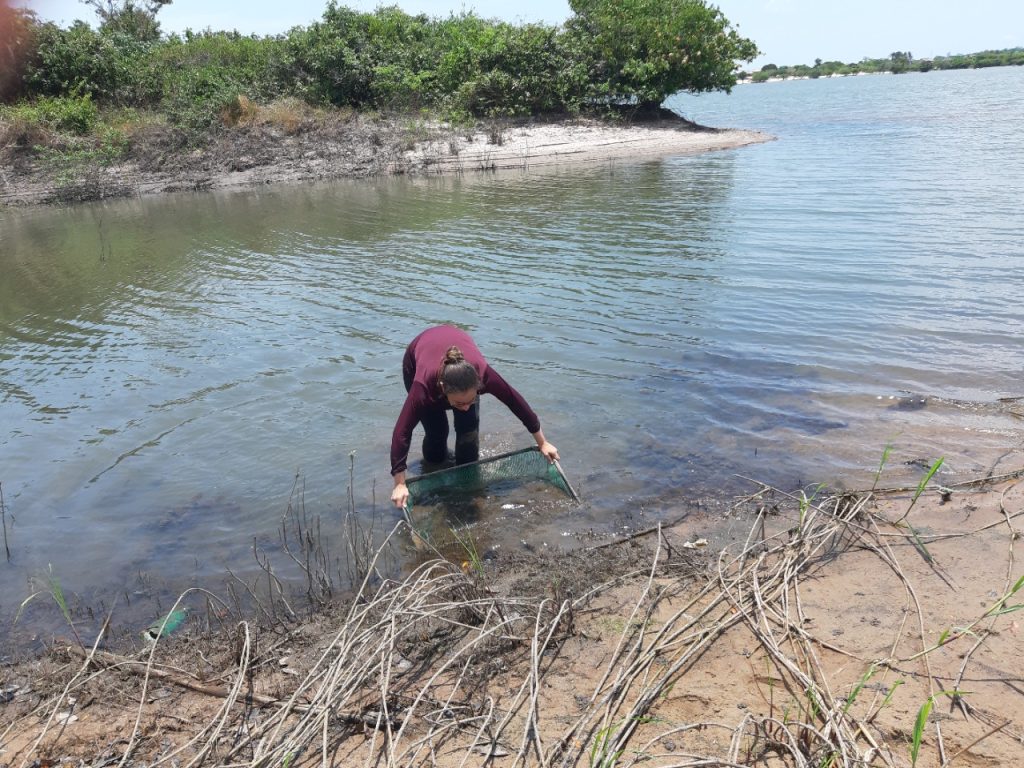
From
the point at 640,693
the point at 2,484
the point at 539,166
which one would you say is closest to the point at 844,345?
the point at 640,693

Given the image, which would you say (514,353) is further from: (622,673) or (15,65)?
(15,65)

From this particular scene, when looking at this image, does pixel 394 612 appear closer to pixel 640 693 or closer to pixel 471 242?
pixel 640 693

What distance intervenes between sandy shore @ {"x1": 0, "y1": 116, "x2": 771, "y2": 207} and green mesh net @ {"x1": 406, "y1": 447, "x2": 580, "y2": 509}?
21586mm

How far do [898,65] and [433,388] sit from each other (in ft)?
433

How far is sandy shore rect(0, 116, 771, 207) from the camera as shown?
24062mm

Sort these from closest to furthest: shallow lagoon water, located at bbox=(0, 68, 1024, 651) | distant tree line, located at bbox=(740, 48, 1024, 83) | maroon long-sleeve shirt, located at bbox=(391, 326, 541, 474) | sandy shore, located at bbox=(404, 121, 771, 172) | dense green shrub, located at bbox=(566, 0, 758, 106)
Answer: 1. maroon long-sleeve shirt, located at bbox=(391, 326, 541, 474)
2. shallow lagoon water, located at bbox=(0, 68, 1024, 651)
3. sandy shore, located at bbox=(404, 121, 771, 172)
4. dense green shrub, located at bbox=(566, 0, 758, 106)
5. distant tree line, located at bbox=(740, 48, 1024, 83)

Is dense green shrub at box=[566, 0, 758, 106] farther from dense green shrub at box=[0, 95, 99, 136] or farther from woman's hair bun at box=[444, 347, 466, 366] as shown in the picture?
woman's hair bun at box=[444, 347, 466, 366]

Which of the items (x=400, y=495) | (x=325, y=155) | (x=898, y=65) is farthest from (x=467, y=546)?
(x=898, y=65)

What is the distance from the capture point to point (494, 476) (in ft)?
19.1

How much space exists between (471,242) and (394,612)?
1212cm

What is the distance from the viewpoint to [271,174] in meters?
26.0

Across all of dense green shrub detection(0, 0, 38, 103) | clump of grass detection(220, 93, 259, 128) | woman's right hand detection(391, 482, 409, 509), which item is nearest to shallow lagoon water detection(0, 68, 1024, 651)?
woman's right hand detection(391, 482, 409, 509)

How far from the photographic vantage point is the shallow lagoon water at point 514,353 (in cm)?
589

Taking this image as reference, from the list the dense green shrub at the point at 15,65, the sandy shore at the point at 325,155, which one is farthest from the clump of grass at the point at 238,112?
the dense green shrub at the point at 15,65
